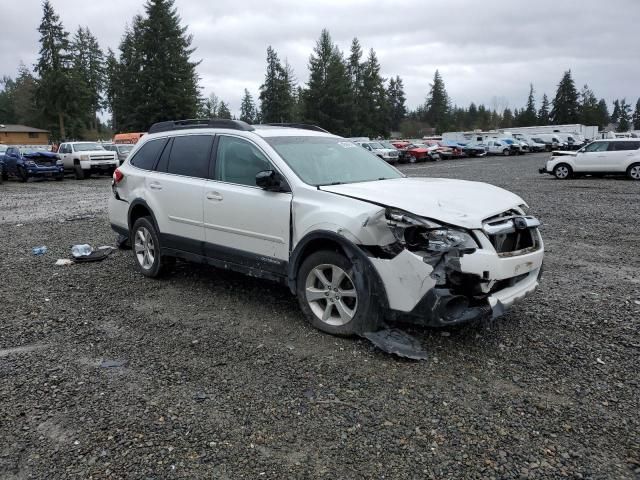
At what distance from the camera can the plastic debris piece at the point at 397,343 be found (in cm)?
393

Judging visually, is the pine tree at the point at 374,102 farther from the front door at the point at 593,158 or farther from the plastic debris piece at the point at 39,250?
the plastic debris piece at the point at 39,250

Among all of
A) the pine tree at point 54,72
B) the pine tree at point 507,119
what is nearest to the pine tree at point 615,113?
the pine tree at point 507,119

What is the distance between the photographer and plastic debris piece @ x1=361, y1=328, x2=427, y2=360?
155 inches

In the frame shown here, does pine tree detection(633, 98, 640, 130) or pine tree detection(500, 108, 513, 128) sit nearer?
pine tree detection(500, 108, 513, 128)

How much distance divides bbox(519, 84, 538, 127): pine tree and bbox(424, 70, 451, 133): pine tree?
49.9 ft

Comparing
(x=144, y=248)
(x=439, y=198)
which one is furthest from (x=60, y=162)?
(x=439, y=198)

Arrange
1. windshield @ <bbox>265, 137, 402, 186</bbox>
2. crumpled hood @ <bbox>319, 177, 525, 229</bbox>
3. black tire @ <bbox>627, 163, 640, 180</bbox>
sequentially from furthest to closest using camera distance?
black tire @ <bbox>627, 163, 640, 180</bbox>, windshield @ <bbox>265, 137, 402, 186</bbox>, crumpled hood @ <bbox>319, 177, 525, 229</bbox>

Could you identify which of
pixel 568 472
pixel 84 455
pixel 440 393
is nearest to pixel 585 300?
pixel 440 393

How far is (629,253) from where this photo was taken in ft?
24.1

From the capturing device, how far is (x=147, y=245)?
6.34m

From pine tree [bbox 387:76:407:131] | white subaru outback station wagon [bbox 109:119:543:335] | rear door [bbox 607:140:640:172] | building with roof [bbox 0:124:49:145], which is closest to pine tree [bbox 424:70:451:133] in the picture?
pine tree [bbox 387:76:407:131]

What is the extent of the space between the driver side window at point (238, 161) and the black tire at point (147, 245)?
1.37 metres

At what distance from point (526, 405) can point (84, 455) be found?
270 centimetres

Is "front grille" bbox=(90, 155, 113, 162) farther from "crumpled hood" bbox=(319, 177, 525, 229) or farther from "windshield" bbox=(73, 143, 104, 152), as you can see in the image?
"crumpled hood" bbox=(319, 177, 525, 229)
